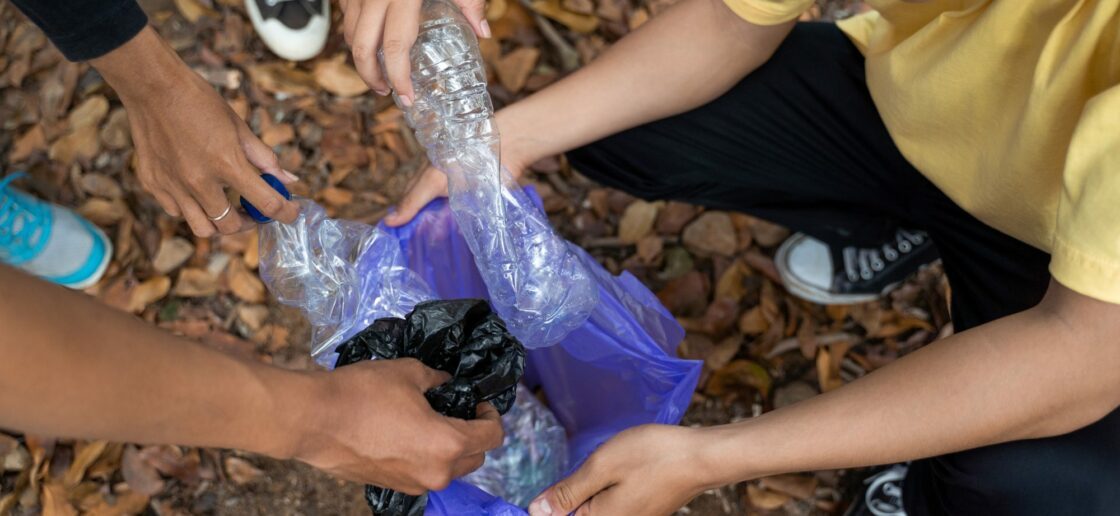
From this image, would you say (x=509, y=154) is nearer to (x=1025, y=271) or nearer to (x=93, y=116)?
(x=1025, y=271)

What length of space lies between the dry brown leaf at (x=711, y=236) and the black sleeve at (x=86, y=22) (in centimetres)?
98

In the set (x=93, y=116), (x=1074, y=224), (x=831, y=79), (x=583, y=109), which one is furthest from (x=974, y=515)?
(x=93, y=116)

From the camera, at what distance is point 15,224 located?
1358mm

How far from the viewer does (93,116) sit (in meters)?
1.55

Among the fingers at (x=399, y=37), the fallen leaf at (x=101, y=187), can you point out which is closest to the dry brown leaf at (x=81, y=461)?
the fallen leaf at (x=101, y=187)

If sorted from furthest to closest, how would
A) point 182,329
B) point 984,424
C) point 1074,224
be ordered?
point 182,329, point 984,424, point 1074,224

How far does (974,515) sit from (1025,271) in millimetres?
301

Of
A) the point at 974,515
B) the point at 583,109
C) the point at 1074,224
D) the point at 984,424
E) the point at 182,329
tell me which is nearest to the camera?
the point at 1074,224

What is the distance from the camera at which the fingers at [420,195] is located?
1101 mm

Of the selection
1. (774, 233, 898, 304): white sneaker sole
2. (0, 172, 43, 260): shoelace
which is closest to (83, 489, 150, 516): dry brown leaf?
(0, 172, 43, 260): shoelace

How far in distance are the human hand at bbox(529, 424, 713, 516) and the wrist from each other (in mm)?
649

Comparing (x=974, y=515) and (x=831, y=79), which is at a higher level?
(x=831, y=79)

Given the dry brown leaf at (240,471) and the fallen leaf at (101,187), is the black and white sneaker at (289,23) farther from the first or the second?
the dry brown leaf at (240,471)

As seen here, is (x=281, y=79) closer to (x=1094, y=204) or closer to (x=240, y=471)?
(x=240, y=471)
